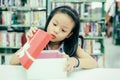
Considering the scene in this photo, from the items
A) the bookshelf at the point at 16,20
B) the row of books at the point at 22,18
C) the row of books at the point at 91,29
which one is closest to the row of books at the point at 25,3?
the bookshelf at the point at 16,20

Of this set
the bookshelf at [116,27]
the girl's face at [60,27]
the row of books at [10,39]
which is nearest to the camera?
the girl's face at [60,27]

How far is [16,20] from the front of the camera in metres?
3.64

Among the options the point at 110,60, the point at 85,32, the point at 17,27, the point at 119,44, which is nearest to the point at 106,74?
the point at 85,32

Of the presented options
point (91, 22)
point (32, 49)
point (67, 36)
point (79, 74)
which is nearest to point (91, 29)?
point (91, 22)

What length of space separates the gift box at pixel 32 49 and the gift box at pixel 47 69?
1.6 inches

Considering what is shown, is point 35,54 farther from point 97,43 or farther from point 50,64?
point 97,43

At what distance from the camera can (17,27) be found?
3.70 m

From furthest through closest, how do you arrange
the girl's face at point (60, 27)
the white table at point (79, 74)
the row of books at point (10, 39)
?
the row of books at point (10, 39)
the girl's face at point (60, 27)
the white table at point (79, 74)

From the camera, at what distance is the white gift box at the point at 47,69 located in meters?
0.64

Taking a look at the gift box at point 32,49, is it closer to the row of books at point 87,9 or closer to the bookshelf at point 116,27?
the row of books at point 87,9

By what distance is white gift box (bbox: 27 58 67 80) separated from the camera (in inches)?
25.3

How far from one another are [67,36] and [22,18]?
267 cm

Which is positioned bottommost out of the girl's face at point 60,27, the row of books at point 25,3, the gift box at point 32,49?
the gift box at point 32,49

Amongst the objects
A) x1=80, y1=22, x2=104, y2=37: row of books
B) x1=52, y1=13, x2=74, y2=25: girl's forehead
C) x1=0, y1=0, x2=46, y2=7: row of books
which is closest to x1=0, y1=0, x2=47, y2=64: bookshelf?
x1=0, y1=0, x2=46, y2=7: row of books
